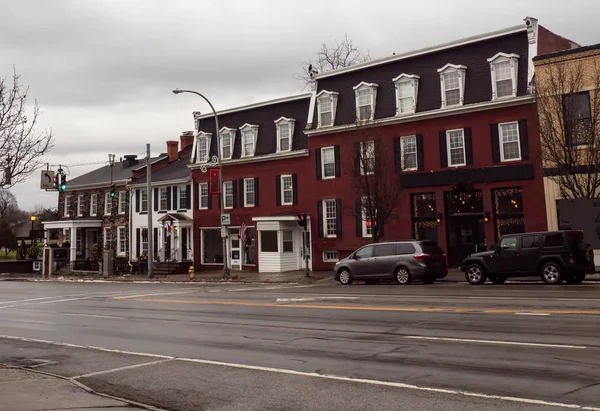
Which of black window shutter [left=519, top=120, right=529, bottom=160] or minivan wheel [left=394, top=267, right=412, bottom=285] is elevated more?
black window shutter [left=519, top=120, right=529, bottom=160]

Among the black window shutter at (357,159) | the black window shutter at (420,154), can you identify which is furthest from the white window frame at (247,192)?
the black window shutter at (420,154)

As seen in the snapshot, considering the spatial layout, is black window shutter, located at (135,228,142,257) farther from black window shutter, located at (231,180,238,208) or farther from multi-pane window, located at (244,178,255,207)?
multi-pane window, located at (244,178,255,207)

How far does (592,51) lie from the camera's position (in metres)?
25.9

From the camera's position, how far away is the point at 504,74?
93.8ft

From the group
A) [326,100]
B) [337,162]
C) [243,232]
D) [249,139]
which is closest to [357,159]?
[337,162]

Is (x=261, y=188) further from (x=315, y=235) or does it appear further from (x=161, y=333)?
(x=161, y=333)

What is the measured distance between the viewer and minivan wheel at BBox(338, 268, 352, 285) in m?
24.9

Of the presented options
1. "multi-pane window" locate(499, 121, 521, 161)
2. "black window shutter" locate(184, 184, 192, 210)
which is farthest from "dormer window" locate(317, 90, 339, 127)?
"black window shutter" locate(184, 184, 192, 210)

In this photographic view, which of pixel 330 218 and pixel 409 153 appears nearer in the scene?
pixel 409 153

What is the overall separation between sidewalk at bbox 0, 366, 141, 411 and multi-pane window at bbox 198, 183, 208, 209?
33.5m

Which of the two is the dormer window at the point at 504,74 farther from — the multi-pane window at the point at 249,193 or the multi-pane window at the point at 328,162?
the multi-pane window at the point at 249,193

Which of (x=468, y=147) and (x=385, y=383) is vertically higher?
(x=468, y=147)

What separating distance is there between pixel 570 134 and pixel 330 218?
49.6 feet

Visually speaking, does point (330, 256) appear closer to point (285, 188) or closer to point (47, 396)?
point (285, 188)
